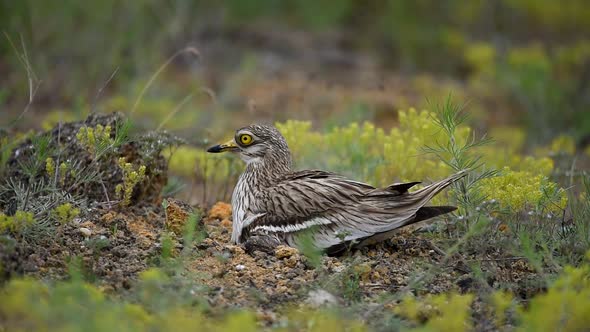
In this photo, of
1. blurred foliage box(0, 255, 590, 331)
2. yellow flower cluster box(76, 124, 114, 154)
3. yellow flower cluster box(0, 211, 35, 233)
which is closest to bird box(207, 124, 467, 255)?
blurred foliage box(0, 255, 590, 331)

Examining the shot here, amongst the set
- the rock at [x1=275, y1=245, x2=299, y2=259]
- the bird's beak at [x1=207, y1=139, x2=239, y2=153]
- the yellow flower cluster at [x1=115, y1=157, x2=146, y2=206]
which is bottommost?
the rock at [x1=275, y1=245, x2=299, y2=259]

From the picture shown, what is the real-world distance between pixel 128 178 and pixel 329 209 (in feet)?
4.54

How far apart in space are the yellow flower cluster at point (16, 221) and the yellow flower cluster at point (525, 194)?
2841 millimetres

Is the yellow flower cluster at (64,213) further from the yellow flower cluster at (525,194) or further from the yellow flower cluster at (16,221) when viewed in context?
the yellow flower cluster at (525,194)

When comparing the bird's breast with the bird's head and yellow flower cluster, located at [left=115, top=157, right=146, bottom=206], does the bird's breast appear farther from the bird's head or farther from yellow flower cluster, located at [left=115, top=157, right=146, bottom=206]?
yellow flower cluster, located at [left=115, top=157, right=146, bottom=206]

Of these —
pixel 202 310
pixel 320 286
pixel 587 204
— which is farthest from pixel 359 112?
pixel 202 310

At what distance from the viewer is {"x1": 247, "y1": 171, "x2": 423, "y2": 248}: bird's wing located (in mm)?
5445

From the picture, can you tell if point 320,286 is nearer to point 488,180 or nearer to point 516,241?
point 516,241

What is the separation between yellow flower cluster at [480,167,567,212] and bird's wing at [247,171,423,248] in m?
0.64

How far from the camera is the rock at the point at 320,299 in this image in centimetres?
463

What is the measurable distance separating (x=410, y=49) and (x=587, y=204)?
8.91 metres

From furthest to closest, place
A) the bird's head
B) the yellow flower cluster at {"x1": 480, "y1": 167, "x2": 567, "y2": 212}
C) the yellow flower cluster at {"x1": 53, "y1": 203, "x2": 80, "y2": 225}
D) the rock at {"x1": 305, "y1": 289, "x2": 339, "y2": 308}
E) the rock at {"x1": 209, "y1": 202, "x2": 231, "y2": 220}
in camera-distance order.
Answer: the rock at {"x1": 209, "y1": 202, "x2": 231, "y2": 220} → the bird's head → the yellow flower cluster at {"x1": 480, "y1": 167, "x2": 567, "y2": 212} → the yellow flower cluster at {"x1": 53, "y1": 203, "x2": 80, "y2": 225} → the rock at {"x1": 305, "y1": 289, "x2": 339, "y2": 308}

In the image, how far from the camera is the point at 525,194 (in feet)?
18.2

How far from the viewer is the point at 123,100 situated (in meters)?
9.98
